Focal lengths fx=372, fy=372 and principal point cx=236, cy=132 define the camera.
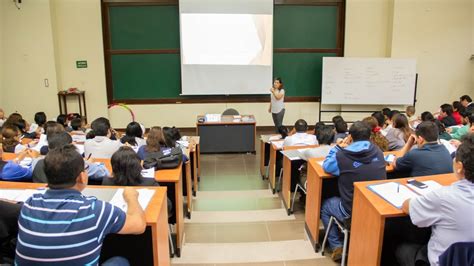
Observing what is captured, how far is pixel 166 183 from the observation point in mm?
3188

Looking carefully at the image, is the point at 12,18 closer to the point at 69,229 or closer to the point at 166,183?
the point at 166,183

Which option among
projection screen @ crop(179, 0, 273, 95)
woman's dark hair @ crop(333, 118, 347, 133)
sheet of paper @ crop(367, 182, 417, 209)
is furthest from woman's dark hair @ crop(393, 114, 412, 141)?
projection screen @ crop(179, 0, 273, 95)

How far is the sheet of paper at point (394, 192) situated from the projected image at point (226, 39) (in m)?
5.96

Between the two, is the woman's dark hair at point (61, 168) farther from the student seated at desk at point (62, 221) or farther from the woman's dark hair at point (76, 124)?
the woman's dark hair at point (76, 124)

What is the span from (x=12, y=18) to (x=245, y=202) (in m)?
6.41

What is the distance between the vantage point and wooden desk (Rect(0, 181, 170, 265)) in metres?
2.18

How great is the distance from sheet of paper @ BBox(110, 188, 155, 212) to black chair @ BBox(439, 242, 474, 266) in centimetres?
163

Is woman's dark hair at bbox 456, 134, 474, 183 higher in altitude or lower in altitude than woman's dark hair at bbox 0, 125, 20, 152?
higher

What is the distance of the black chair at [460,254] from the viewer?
1.68 metres

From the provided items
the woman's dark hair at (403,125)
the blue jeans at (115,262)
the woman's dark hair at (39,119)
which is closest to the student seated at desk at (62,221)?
the blue jeans at (115,262)

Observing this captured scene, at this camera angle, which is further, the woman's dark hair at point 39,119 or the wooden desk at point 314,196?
the woman's dark hair at point 39,119

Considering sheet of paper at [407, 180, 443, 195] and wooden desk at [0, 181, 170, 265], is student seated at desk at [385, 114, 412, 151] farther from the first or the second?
wooden desk at [0, 181, 170, 265]

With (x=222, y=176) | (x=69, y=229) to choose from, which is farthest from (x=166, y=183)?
(x=222, y=176)

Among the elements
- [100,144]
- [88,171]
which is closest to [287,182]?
[100,144]
